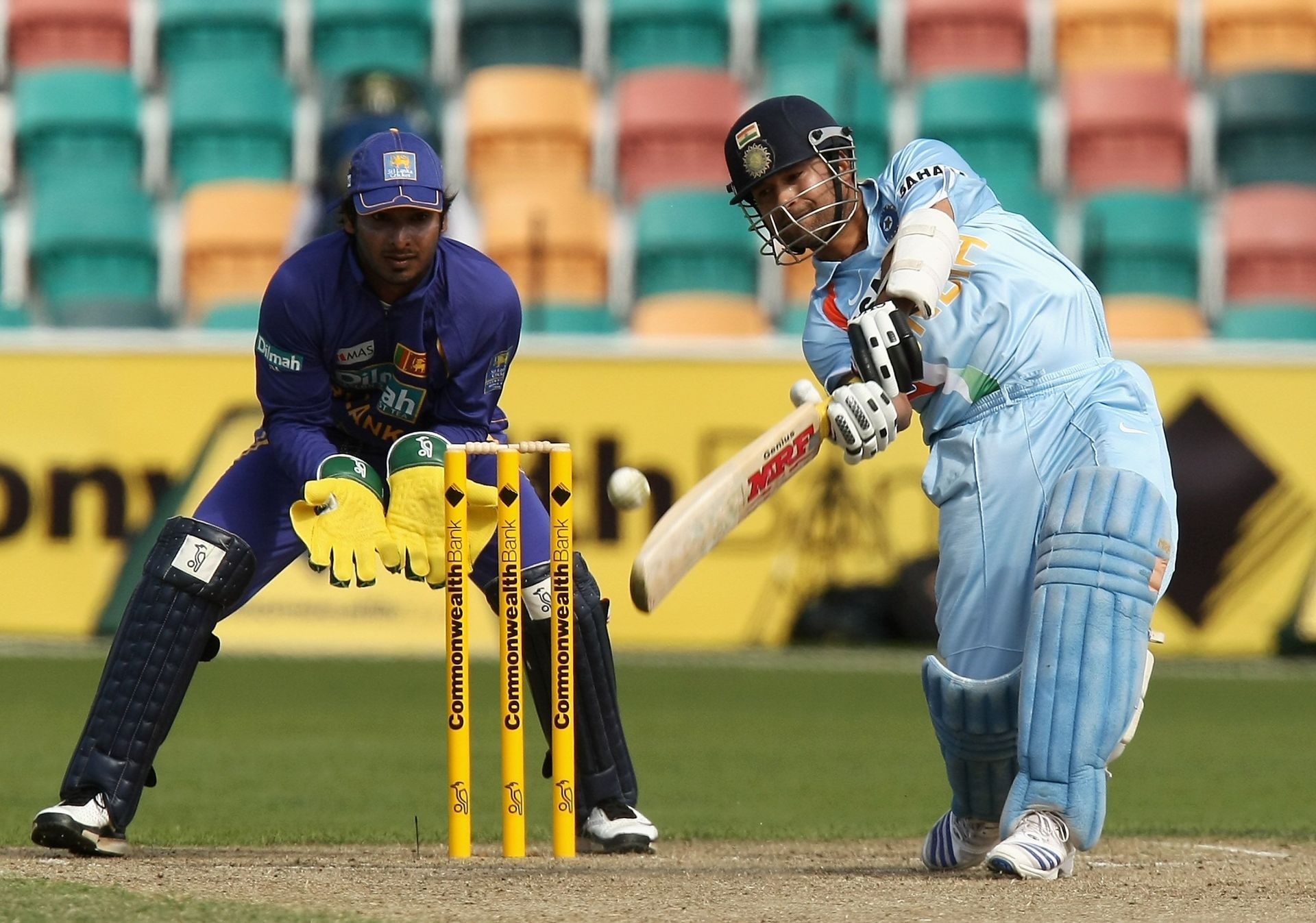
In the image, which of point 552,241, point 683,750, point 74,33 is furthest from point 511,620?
point 74,33

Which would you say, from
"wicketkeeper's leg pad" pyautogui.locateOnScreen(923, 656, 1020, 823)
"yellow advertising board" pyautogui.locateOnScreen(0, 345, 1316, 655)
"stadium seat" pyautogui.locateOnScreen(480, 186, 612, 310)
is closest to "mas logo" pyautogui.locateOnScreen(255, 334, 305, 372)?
"wicketkeeper's leg pad" pyautogui.locateOnScreen(923, 656, 1020, 823)

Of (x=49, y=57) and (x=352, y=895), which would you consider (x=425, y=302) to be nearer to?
(x=352, y=895)

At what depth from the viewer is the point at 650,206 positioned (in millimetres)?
12891

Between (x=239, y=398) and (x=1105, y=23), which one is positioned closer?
(x=239, y=398)

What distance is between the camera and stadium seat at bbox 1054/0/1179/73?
540 inches

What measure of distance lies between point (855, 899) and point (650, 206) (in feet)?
31.1

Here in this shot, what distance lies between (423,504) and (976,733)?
1.26 meters

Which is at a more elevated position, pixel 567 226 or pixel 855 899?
pixel 567 226

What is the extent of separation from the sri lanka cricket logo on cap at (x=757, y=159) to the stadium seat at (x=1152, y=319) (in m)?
8.54

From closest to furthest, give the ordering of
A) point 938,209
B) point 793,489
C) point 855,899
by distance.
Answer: point 855,899, point 938,209, point 793,489

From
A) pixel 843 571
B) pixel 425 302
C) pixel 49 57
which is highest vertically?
pixel 49 57

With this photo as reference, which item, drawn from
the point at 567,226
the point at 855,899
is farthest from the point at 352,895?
the point at 567,226

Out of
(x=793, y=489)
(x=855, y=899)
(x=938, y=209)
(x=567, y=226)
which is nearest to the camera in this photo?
(x=855, y=899)

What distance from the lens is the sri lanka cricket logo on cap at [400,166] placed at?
4.36 m
